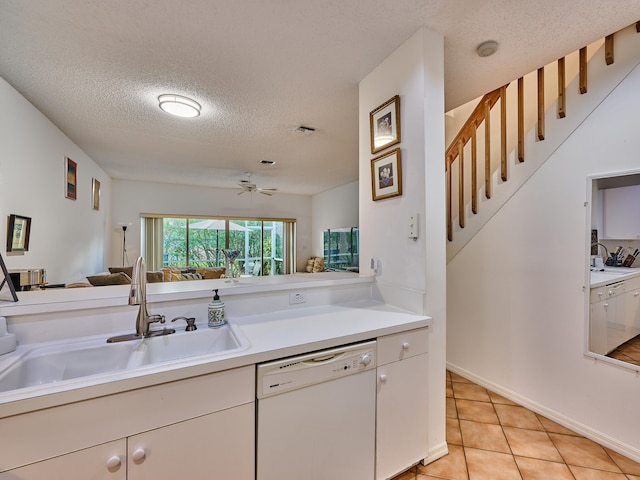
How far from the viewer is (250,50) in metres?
1.76

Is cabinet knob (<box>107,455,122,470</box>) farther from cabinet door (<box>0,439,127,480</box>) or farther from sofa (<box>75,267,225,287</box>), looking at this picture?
sofa (<box>75,267,225,287</box>)

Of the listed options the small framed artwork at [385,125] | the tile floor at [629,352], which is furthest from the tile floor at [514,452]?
the small framed artwork at [385,125]

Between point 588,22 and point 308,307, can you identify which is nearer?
point 588,22

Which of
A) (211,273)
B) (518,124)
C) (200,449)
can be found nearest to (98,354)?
(200,449)

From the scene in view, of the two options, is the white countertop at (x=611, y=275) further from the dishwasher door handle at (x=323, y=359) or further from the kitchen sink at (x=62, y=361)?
the kitchen sink at (x=62, y=361)

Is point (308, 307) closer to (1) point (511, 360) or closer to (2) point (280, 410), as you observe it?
(2) point (280, 410)

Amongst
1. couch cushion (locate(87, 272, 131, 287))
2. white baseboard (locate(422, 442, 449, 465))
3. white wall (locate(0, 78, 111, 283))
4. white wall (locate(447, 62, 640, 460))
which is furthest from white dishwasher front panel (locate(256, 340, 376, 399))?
couch cushion (locate(87, 272, 131, 287))

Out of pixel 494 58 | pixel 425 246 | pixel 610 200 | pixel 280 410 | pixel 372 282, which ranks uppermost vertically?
pixel 494 58

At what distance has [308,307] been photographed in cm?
177

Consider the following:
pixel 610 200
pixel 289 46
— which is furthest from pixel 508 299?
pixel 289 46

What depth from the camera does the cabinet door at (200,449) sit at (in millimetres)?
893

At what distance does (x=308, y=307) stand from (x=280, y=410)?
2.36ft

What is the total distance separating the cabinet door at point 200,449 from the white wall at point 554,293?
2.16 m

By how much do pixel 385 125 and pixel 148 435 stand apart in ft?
6.40
